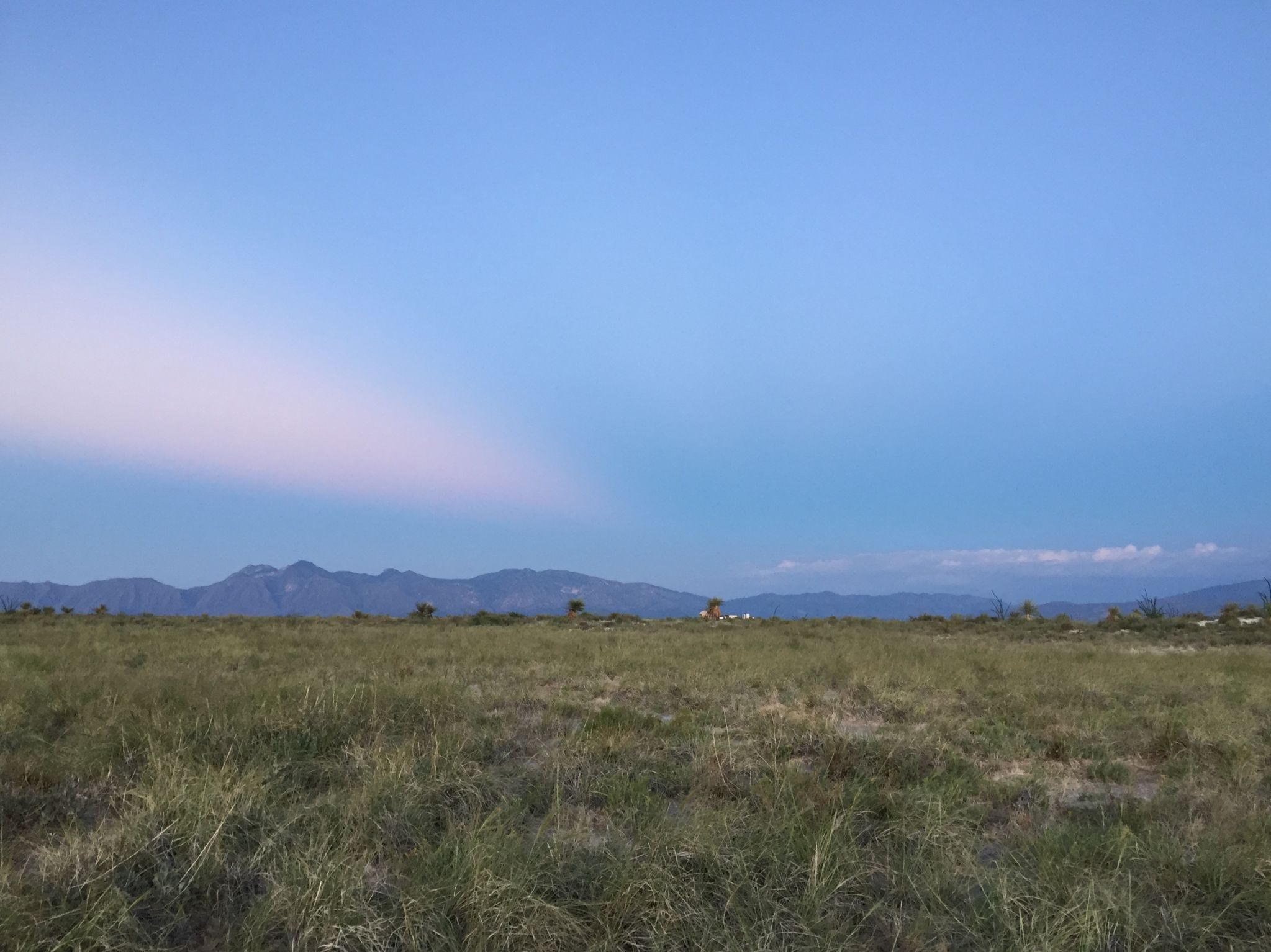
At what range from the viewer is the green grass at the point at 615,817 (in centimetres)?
408

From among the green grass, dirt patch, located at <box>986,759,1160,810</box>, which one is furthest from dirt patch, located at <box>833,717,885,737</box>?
dirt patch, located at <box>986,759,1160,810</box>

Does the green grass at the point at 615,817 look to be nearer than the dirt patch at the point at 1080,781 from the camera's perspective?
Yes

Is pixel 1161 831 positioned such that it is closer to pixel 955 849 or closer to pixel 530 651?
pixel 955 849

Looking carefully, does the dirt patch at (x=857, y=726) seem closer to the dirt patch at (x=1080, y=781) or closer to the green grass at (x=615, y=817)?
the green grass at (x=615, y=817)

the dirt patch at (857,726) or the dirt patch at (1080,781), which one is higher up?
the dirt patch at (857,726)

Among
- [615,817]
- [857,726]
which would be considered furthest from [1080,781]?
[615,817]

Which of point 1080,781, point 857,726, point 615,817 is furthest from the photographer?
point 857,726

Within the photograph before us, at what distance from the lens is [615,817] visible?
18.2ft

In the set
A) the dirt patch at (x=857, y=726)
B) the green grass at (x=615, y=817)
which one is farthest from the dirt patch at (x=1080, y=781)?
the dirt patch at (x=857, y=726)

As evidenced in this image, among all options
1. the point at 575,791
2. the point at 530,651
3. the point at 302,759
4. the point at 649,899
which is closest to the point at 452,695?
the point at 302,759

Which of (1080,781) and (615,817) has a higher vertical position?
(615,817)

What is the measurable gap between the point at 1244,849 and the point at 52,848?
790cm

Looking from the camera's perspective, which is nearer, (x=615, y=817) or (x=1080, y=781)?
(x=615, y=817)

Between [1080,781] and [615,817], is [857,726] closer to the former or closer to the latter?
[1080,781]
